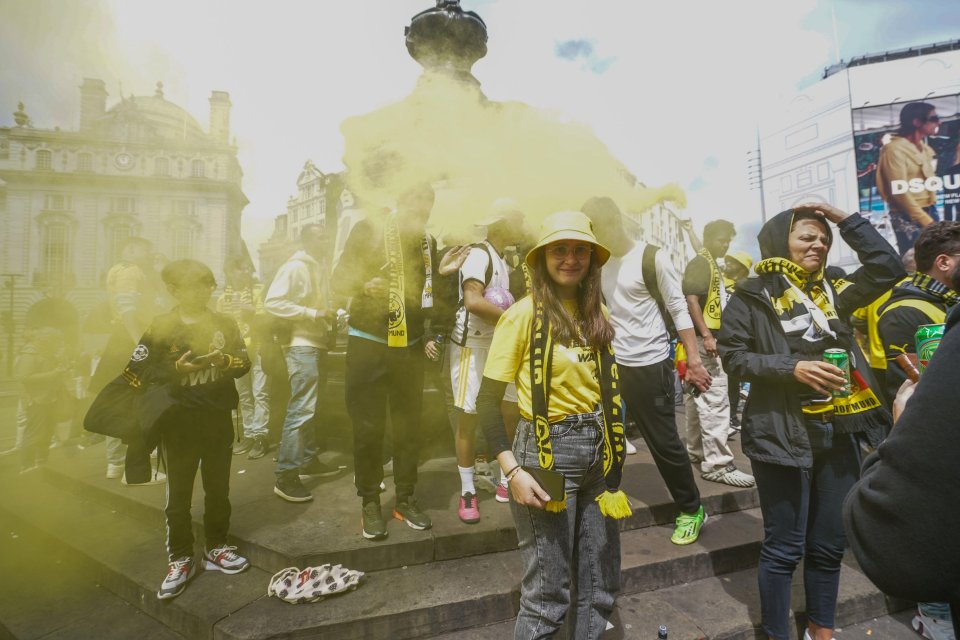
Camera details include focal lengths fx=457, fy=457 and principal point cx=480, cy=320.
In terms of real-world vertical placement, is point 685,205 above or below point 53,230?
above

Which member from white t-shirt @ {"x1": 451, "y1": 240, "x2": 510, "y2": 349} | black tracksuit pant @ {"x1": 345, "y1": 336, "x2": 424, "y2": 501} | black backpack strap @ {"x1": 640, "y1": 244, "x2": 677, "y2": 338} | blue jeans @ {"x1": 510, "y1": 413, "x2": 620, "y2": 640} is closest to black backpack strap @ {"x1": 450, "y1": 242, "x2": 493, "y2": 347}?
white t-shirt @ {"x1": 451, "y1": 240, "x2": 510, "y2": 349}

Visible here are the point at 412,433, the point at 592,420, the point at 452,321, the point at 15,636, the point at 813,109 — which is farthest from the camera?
the point at 813,109

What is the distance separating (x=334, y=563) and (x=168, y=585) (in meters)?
0.95

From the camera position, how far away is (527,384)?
1.99 meters

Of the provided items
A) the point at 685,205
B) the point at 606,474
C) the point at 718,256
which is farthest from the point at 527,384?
the point at 718,256

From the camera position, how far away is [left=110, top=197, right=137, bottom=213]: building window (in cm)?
304

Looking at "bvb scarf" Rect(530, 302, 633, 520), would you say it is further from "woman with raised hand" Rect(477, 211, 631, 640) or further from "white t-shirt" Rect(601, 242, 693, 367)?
"white t-shirt" Rect(601, 242, 693, 367)

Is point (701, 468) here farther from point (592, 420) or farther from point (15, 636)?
point (15, 636)

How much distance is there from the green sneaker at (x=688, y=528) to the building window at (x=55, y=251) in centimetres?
461

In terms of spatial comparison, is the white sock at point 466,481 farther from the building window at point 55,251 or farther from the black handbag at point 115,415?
the building window at point 55,251

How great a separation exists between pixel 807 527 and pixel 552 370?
162 cm

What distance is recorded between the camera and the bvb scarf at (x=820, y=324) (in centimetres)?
221

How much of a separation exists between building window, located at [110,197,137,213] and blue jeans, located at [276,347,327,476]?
64.1 inches

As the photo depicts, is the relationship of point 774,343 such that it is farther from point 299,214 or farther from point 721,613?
point 299,214
